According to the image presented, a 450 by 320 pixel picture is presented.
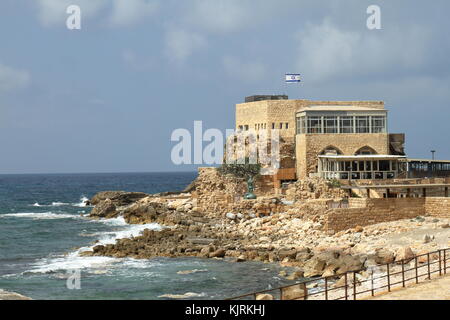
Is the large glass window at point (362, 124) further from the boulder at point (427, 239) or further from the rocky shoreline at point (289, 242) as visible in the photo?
the boulder at point (427, 239)

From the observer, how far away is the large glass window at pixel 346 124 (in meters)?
56.0

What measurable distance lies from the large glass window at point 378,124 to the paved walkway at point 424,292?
115ft

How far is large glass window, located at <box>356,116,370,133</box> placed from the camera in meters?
56.3

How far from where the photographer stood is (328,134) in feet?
182

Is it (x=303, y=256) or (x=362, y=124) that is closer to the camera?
(x=303, y=256)

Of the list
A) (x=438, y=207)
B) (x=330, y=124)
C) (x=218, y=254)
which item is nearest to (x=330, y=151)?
(x=330, y=124)

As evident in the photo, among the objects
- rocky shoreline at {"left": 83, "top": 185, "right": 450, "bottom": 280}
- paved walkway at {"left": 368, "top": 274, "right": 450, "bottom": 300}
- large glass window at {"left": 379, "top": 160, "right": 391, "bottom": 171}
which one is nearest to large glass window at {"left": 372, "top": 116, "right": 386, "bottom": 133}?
large glass window at {"left": 379, "top": 160, "right": 391, "bottom": 171}

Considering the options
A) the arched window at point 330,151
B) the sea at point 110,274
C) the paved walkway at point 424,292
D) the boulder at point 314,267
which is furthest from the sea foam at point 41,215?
the paved walkway at point 424,292

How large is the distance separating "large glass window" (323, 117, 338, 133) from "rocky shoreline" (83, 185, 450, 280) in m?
10.2

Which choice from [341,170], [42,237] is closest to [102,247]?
[42,237]

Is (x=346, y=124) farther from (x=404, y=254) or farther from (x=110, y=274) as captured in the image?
(x=110, y=274)

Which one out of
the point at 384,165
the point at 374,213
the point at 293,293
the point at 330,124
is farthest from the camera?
the point at 330,124

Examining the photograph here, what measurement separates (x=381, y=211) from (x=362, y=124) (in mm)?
17236
